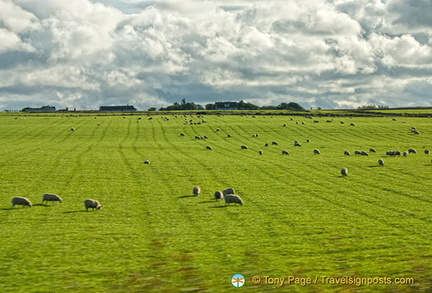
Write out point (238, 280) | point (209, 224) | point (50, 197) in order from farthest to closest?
point (50, 197), point (209, 224), point (238, 280)

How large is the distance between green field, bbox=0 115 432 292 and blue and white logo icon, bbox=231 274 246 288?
22 centimetres

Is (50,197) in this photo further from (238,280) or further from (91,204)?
(238,280)

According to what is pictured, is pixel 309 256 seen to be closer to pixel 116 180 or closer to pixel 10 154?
pixel 116 180

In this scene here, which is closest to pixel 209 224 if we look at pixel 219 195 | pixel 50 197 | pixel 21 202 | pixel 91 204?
pixel 219 195

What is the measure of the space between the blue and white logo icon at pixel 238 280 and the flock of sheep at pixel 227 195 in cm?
1396

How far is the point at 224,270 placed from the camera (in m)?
17.2

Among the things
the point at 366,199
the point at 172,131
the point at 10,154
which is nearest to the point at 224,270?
the point at 366,199

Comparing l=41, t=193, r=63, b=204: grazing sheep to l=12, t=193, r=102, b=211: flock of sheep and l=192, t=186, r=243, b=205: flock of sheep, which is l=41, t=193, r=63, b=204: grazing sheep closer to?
l=12, t=193, r=102, b=211: flock of sheep

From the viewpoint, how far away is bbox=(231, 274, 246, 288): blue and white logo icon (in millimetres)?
15602

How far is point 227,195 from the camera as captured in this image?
30844 mm

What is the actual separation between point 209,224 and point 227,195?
6.09 m

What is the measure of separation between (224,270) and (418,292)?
6496 mm

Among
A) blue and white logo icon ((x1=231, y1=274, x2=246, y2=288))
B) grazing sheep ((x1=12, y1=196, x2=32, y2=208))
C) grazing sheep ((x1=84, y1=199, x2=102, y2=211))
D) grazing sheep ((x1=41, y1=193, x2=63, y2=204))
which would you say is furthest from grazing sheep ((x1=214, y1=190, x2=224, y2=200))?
blue and white logo icon ((x1=231, y1=274, x2=246, y2=288))

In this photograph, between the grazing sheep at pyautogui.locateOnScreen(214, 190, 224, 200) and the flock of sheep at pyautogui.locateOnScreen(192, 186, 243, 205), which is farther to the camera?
the grazing sheep at pyautogui.locateOnScreen(214, 190, 224, 200)
